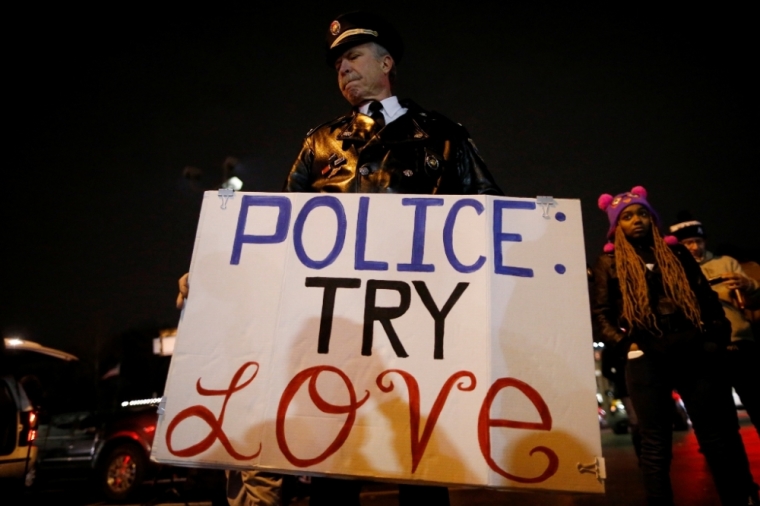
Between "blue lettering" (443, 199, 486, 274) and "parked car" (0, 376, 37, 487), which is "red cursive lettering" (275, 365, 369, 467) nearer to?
"blue lettering" (443, 199, 486, 274)

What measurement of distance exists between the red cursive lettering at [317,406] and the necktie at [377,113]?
1.16 m

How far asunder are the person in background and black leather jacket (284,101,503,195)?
2294mm

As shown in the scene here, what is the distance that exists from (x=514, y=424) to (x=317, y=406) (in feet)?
2.17

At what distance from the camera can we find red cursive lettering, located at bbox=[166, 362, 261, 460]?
5.69ft


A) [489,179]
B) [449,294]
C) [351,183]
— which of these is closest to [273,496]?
[449,294]

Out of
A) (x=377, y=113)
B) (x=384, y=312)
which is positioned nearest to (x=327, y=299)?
(x=384, y=312)

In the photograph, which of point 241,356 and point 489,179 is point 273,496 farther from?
point 489,179

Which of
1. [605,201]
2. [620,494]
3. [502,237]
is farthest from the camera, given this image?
[620,494]

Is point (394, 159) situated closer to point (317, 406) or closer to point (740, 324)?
point (317, 406)

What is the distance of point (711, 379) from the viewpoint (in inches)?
109

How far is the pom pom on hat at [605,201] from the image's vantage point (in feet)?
11.6

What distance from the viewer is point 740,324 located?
3.69 meters

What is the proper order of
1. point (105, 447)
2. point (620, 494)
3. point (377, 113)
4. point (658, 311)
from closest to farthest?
point (377, 113) < point (658, 311) < point (620, 494) < point (105, 447)

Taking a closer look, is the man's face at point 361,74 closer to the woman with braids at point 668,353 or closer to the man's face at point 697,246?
the woman with braids at point 668,353
